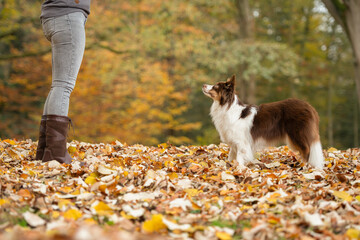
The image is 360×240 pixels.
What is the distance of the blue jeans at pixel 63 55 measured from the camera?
3566 millimetres

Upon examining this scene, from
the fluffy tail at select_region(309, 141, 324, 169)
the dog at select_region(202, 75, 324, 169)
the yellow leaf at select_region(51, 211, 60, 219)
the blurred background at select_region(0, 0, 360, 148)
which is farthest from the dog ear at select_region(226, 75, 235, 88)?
the blurred background at select_region(0, 0, 360, 148)

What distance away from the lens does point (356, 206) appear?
240 centimetres

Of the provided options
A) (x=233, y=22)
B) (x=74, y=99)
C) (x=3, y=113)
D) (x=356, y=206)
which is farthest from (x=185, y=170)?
(x=233, y=22)

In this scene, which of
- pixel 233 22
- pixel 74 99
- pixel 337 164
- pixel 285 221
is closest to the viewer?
pixel 285 221

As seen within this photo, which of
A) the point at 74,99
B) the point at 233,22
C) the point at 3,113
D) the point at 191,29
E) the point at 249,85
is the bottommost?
the point at 3,113

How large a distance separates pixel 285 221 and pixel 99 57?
10.7m

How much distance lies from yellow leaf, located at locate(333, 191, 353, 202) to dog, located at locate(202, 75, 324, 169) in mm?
1310

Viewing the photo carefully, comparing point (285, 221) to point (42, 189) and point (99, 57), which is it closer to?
point (42, 189)

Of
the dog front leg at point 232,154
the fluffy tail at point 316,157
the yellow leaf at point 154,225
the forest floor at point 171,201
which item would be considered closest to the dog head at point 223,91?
the dog front leg at point 232,154

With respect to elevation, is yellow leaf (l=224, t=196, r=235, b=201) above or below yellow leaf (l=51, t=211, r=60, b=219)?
above

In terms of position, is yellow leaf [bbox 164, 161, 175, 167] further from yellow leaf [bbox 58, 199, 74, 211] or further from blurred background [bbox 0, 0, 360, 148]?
blurred background [bbox 0, 0, 360, 148]

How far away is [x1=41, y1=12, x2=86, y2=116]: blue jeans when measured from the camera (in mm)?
3566

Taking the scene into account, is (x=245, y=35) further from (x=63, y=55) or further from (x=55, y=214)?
(x=55, y=214)

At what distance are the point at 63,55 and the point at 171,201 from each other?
6.74ft
